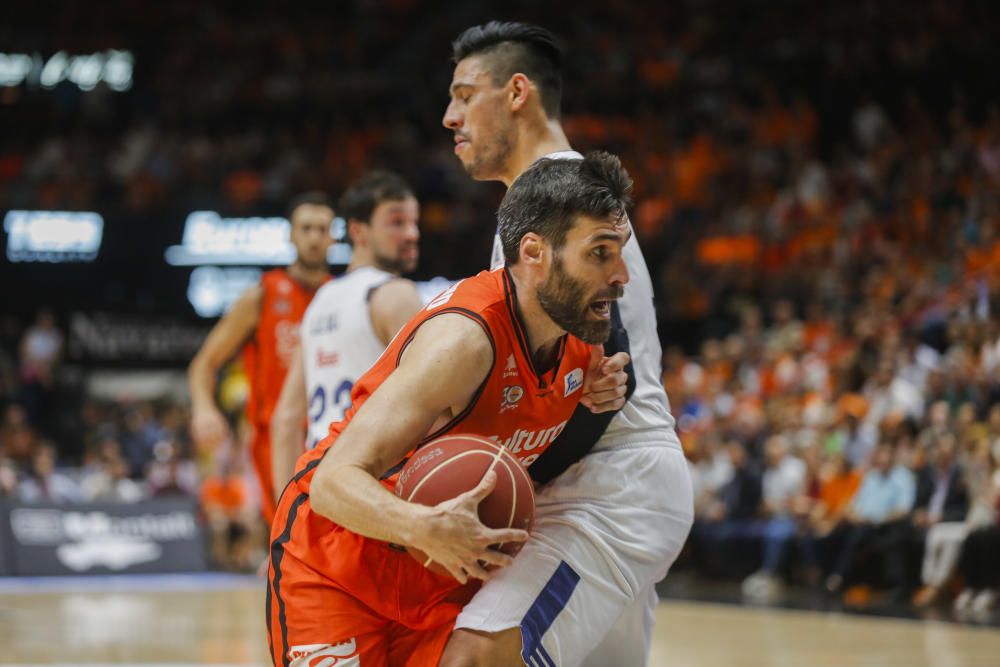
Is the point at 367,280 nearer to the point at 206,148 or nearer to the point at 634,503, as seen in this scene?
the point at 634,503

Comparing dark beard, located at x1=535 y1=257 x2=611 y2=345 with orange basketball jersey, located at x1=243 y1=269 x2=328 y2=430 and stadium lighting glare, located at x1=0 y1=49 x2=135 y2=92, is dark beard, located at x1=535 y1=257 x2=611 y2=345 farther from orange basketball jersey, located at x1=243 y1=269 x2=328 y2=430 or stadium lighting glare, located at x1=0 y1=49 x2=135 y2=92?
A: stadium lighting glare, located at x1=0 y1=49 x2=135 y2=92

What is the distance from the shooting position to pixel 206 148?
20203 millimetres

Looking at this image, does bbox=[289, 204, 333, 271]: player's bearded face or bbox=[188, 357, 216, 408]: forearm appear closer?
bbox=[188, 357, 216, 408]: forearm

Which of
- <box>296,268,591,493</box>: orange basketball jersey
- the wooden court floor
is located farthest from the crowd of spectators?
<box>296,268,591,493</box>: orange basketball jersey

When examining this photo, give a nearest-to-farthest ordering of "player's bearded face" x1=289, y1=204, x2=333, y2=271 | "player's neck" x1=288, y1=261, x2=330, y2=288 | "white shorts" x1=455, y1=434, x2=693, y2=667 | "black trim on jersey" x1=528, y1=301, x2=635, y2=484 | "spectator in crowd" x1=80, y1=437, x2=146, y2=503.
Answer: "white shorts" x1=455, y1=434, x2=693, y2=667
"black trim on jersey" x1=528, y1=301, x2=635, y2=484
"player's bearded face" x1=289, y1=204, x2=333, y2=271
"player's neck" x1=288, y1=261, x2=330, y2=288
"spectator in crowd" x1=80, y1=437, x2=146, y2=503

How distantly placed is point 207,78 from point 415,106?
373 cm

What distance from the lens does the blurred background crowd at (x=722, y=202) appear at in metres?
11.8

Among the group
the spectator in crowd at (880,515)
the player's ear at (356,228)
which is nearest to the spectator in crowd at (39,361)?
the spectator in crowd at (880,515)

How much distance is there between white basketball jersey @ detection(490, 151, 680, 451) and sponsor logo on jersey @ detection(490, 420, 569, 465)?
0.74ft

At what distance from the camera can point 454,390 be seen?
296cm

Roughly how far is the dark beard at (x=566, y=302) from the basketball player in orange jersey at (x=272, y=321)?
127 inches

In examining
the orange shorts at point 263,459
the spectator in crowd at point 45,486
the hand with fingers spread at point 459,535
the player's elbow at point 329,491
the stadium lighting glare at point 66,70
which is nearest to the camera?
the hand with fingers spread at point 459,535

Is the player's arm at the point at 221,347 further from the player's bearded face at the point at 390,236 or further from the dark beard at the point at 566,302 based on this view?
the dark beard at the point at 566,302

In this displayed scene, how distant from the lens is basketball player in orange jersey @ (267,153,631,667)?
2.96 metres
